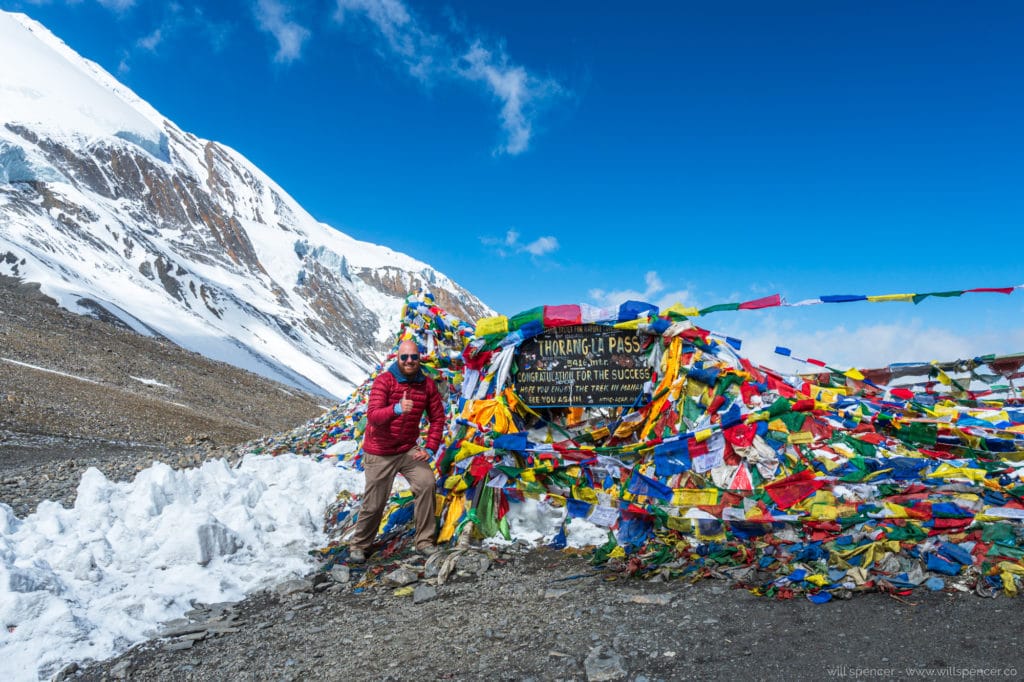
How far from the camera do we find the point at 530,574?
6.44 meters

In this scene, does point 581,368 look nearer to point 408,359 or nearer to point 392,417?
point 408,359

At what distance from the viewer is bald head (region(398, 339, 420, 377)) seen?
7125 millimetres

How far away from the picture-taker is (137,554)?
22.9 ft

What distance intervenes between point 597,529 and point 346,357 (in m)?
144

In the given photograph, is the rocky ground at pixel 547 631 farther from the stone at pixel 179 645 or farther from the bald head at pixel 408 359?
the bald head at pixel 408 359

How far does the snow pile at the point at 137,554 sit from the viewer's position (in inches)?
213

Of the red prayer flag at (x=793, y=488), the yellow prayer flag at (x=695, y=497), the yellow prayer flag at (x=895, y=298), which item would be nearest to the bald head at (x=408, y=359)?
the yellow prayer flag at (x=695, y=497)

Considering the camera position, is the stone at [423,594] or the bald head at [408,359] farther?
the bald head at [408,359]

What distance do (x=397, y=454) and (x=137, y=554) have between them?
284 cm

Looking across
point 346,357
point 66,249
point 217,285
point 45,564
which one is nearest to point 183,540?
point 45,564

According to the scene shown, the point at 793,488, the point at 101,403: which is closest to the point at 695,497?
the point at 793,488

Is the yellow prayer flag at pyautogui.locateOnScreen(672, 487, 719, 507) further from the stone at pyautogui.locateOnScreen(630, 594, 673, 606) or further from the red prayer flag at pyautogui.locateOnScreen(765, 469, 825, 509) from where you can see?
the stone at pyautogui.locateOnScreen(630, 594, 673, 606)

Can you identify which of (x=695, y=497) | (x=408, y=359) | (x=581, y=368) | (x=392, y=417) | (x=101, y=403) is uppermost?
(x=581, y=368)

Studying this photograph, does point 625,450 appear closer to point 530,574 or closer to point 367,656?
point 530,574
